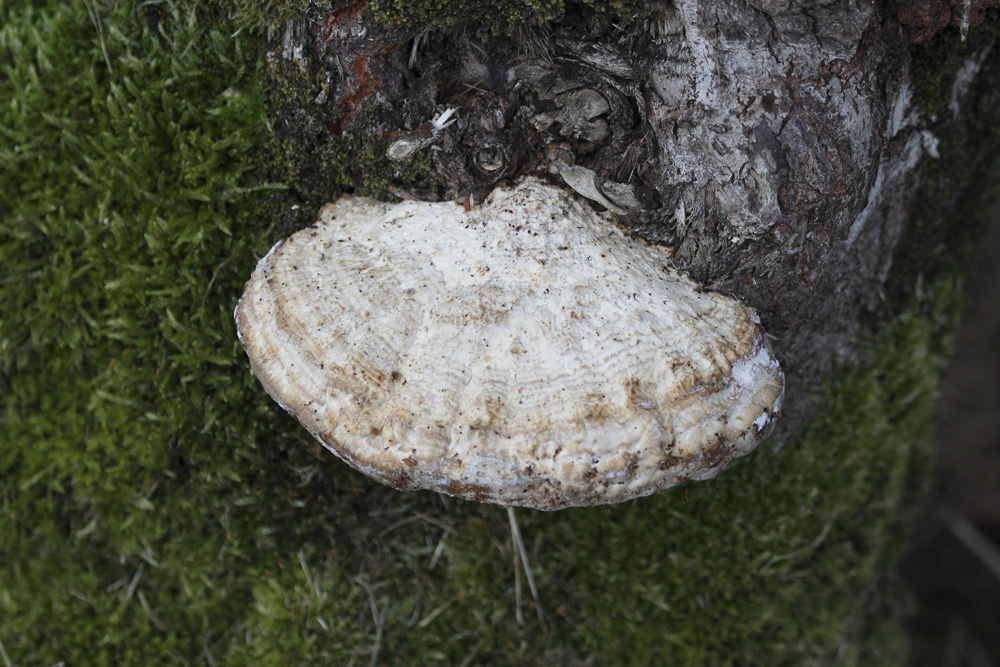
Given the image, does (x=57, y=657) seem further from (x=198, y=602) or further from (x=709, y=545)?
(x=709, y=545)

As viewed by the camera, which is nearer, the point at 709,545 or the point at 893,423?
the point at 709,545

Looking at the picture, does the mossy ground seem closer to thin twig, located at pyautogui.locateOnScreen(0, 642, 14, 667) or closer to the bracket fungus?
thin twig, located at pyautogui.locateOnScreen(0, 642, 14, 667)

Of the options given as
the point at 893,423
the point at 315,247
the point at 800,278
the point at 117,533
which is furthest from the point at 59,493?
the point at 893,423

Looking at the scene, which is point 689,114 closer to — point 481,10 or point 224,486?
point 481,10

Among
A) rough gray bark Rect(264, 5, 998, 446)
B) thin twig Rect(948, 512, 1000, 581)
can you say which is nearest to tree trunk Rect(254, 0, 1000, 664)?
rough gray bark Rect(264, 5, 998, 446)

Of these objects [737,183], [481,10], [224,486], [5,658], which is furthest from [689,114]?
[5,658]
